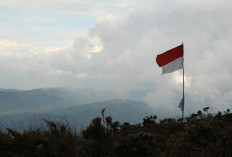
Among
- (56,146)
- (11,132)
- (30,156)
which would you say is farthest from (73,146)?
(11,132)

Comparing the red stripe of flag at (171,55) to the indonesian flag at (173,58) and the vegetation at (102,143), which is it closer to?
the indonesian flag at (173,58)

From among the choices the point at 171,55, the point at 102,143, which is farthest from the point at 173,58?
the point at 102,143

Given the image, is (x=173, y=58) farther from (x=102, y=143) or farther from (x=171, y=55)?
(x=102, y=143)

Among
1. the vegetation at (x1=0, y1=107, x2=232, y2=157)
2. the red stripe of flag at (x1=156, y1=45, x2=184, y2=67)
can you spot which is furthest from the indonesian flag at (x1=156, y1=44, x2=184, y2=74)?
the vegetation at (x1=0, y1=107, x2=232, y2=157)

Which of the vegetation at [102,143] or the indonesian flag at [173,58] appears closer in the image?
the vegetation at [102,143]

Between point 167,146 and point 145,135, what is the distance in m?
0.77

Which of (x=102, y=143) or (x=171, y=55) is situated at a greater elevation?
(x=171, y=55)

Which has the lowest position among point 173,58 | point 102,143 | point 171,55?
point 102,143

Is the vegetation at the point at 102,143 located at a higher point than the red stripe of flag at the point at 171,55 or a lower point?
lower

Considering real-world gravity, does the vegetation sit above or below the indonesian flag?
below

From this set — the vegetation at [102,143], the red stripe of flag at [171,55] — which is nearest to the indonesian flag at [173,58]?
the red stripe of flag at [171,55]

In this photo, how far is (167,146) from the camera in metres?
10.7

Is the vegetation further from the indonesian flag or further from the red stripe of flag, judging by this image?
the red stripe of flag

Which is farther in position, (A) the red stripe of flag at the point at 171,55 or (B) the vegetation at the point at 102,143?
(A) the red stripe of flag at the point at 171,55
